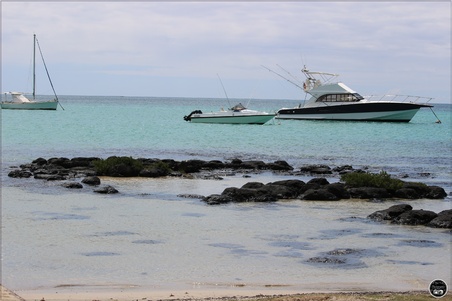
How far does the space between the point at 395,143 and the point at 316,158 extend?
14911 millimetres

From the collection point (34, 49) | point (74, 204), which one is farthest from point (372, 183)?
point (34, 49)

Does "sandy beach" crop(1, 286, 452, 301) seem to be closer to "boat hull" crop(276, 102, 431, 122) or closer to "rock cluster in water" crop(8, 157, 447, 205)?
"rock cluster in water" crop(8, 157, 447, 205)

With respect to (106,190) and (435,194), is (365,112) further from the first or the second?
(106,190)

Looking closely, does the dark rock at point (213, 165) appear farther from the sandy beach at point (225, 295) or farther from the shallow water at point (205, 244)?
the sandy beach at point (225, 295)

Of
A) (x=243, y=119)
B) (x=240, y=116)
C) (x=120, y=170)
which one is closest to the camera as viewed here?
(x=120, y=170)

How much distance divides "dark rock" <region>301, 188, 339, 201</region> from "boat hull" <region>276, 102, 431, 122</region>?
50.3 meters

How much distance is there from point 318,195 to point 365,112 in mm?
52054

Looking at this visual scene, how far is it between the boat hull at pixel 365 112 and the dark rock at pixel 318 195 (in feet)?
165

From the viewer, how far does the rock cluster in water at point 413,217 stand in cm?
1842

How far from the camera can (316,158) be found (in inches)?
1641

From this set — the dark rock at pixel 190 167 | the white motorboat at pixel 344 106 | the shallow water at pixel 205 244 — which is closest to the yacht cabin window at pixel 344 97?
the white motorboat at pixel 344 106

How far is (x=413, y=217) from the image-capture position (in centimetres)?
1878

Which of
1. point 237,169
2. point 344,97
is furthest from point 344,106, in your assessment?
point 237,169

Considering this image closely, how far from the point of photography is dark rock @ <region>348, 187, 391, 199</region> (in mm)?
23656
